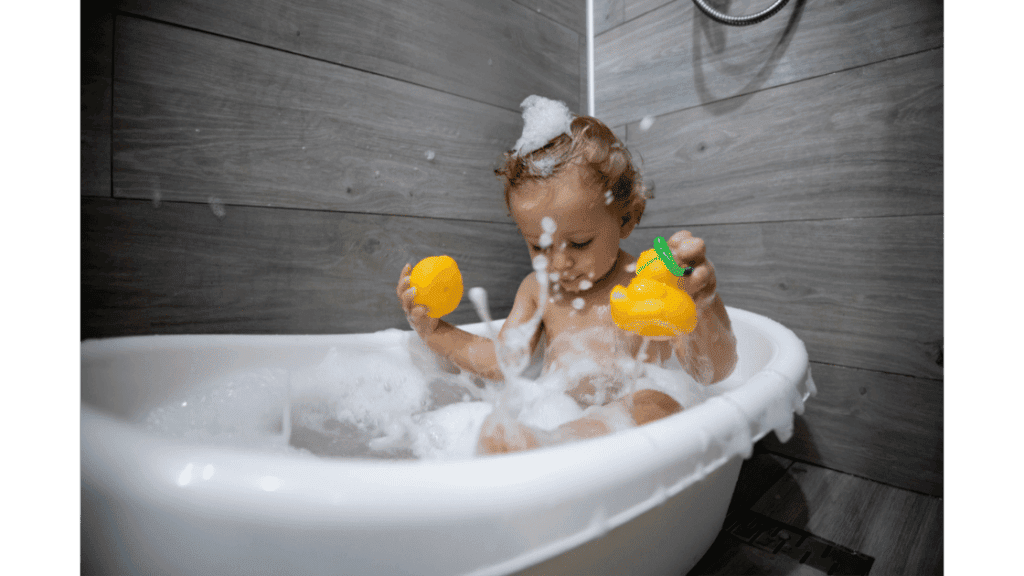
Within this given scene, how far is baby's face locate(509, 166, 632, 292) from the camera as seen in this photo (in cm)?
81

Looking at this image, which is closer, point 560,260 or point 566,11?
point 560,260

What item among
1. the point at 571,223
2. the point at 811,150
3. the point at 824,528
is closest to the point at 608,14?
the point at 811,150

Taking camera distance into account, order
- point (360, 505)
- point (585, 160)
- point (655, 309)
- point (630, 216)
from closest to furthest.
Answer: point (360, 505), point (655, 309), point (585, 160), point (630, 216)

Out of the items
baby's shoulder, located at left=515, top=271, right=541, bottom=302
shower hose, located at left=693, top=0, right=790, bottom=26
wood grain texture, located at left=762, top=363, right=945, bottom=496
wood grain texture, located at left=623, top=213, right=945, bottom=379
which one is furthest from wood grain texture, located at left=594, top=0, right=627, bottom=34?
wood grain texture, located at left=762, top=363, right=945, bottom=496

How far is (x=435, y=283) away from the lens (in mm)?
895

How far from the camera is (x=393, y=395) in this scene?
943 millimetres

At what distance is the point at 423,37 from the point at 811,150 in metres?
0.98

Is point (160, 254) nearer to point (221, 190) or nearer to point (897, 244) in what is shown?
point (221, 190)

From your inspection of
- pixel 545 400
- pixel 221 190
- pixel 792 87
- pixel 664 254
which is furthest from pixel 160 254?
pixel 792 87

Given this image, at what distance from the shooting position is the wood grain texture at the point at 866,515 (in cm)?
78

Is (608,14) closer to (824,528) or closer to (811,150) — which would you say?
(811,150)

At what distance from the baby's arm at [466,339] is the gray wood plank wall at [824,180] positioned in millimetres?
559

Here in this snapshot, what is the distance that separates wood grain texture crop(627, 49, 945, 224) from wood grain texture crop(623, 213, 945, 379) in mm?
45

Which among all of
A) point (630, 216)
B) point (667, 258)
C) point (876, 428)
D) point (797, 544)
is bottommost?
point (797, 544)
